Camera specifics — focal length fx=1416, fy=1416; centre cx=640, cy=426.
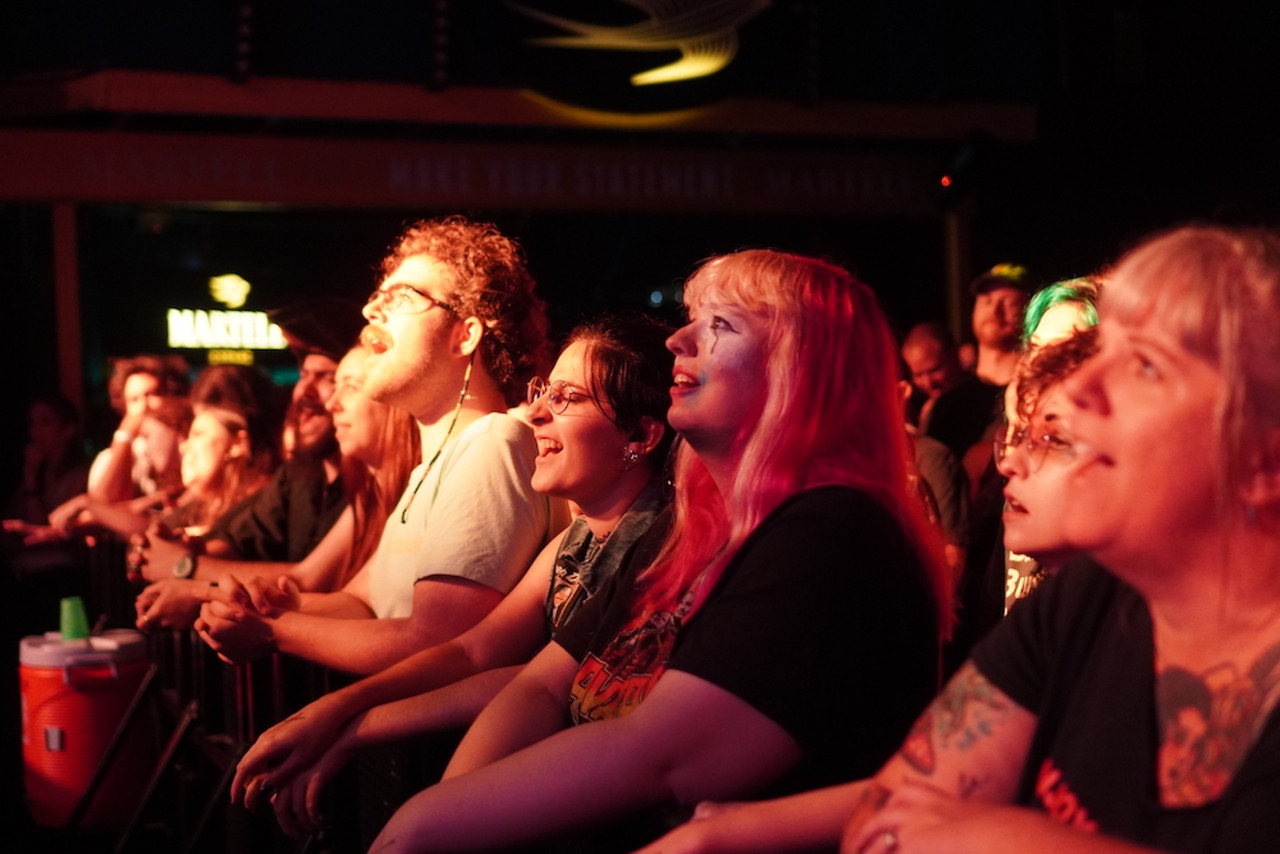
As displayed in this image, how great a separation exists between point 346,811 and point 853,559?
4.33ft

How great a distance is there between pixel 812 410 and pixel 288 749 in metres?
1.14

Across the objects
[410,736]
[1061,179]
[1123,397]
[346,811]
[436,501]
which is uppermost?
[1061,179]

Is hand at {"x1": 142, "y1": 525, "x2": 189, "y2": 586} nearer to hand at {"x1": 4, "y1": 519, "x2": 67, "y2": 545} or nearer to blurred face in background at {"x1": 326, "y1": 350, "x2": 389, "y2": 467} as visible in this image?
blurred face in background at {"x1": 326, "y1": 350, "x2": 389, "y2": 467}

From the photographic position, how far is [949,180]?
939cm

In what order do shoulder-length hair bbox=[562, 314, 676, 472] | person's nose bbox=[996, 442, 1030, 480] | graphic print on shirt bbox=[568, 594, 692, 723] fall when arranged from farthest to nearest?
shoulder-length hair bbox=[562, 314, 676, 472]
person's nose bbox=[996, 442, 1030, 480]
graphic print on shirt bbox=[568, 594, 692, 723]

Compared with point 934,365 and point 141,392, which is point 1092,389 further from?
point 141,392

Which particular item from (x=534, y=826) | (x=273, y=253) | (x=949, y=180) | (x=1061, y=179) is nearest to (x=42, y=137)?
(x=273, y=253)

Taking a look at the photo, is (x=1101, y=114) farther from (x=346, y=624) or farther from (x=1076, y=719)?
(x=1076, y=719)

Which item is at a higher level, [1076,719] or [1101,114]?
[1101,114]

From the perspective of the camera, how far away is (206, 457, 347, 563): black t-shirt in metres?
4.69

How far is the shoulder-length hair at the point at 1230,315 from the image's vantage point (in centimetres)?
122

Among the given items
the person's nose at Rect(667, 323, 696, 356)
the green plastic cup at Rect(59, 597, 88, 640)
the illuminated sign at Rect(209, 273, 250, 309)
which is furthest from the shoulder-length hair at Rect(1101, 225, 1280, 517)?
the illuminated sign at Rect(209, 273, 250, 309)

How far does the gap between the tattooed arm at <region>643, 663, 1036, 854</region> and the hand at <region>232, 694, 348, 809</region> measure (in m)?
0.99

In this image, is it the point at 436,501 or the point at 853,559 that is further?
the point at 436,501
